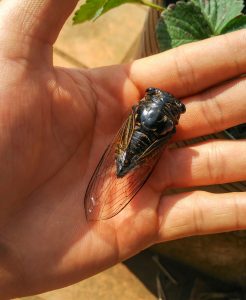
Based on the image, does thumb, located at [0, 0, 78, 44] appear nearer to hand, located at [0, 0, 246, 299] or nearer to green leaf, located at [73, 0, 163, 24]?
hand, located at [0, 0, 246, 299]

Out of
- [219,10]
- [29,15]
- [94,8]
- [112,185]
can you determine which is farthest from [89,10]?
[112,185]

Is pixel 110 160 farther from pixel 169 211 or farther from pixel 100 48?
pixel 100 48

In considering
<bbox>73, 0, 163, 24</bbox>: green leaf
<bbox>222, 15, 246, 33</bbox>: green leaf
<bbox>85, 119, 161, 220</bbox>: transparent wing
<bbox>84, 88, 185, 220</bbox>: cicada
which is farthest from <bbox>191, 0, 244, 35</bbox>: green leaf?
<bbox>85, 119, 161, 220</bbox>: transparent wing

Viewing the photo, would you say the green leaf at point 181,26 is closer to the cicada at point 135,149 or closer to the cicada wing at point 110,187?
the cicada at point 135,149

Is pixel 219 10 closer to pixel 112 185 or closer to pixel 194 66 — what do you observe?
pixel 194 66

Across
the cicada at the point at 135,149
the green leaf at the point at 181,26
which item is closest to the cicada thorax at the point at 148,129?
the cicada at the point at 135,149

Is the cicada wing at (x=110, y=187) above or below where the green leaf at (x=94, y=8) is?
below
